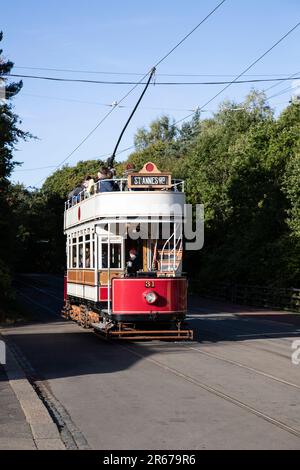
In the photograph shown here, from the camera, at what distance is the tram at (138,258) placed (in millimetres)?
18406

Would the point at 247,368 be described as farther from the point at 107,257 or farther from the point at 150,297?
the point at 107,257

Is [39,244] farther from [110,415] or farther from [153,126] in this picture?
[110,415]

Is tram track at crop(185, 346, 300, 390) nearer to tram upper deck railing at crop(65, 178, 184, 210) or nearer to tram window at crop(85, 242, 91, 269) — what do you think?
tram upper deck railing at crop(65, 178, 184, 210)

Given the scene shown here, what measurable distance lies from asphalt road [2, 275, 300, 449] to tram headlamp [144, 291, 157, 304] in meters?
1.12

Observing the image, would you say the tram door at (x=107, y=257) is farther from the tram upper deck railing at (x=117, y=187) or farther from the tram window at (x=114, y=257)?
the tram upper deck railing at (x=117, y=187)

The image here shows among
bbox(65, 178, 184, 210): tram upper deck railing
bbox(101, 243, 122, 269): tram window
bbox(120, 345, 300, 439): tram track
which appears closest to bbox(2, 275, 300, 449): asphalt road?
bbox(120, 345, 300, 439): tram track

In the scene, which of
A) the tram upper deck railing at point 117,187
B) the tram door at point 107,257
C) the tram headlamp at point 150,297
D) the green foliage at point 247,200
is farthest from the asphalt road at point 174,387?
the green foliage at point 247,200

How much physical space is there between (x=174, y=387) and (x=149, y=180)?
26.9ft

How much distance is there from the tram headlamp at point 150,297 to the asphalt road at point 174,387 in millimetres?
1121

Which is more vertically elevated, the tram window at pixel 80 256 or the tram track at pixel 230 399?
the tram window at pixel 80 256

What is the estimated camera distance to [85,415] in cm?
991

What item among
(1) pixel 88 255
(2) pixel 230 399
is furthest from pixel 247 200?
(2) pixel 230 399

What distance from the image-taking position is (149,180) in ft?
63.7

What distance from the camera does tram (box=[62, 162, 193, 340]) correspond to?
18406 mm
